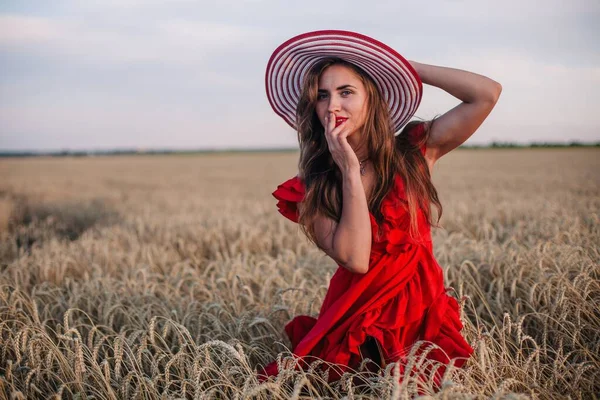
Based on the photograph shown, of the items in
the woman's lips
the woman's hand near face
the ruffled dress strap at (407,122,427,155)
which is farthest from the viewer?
the ruffled dress strap at (407,122,427,155)

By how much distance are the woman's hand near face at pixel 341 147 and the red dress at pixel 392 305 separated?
0.27 metres

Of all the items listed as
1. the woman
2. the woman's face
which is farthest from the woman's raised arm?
the woman's face

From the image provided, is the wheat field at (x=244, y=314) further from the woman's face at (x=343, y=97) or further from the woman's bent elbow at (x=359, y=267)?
the woman's face at (x=343, y=97)

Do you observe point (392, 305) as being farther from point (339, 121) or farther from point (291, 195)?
point (339, 121)

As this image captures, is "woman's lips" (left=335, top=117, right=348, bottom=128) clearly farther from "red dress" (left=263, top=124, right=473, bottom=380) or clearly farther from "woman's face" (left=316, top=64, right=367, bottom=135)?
"red dress" (left=263, top=124, right=473, bottom=380)

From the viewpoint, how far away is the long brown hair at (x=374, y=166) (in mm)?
1943

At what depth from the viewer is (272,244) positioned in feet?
18.2

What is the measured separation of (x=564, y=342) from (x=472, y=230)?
363 centimetres

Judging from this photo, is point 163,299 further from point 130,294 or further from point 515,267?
point 515,267

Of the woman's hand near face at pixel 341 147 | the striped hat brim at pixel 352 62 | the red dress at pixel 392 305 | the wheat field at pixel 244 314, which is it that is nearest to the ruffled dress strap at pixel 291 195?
the red dress at pixel 392 305

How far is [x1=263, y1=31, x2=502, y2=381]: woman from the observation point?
1845mm

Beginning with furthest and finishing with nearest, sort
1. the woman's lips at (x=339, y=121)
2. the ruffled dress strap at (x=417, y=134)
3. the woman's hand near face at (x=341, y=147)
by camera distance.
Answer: the ruffled dress strap at (x=417, y=134)
the woman's lips at (x=339, y=121)
the woman's hand near face at (x=341, y=147)

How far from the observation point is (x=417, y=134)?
2.10m

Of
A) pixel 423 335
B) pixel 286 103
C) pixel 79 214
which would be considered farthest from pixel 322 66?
pixel 79 214
